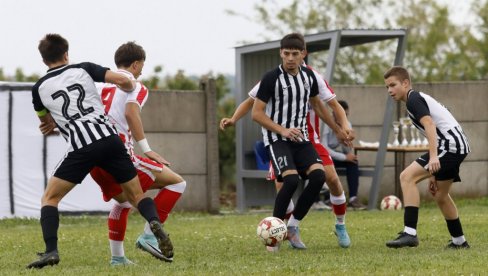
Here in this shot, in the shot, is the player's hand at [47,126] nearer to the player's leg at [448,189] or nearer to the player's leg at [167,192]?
the player's leg at [167,192]

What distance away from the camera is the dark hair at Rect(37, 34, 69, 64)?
8.89 m

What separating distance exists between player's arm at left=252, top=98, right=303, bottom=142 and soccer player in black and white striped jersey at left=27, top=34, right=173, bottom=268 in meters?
1.94

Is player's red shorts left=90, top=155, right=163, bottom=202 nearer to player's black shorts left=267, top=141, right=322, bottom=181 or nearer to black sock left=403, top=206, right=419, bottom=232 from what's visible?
player's black shorts left=267, top=141, right=322, bottom=181

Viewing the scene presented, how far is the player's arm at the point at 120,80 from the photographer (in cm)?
859

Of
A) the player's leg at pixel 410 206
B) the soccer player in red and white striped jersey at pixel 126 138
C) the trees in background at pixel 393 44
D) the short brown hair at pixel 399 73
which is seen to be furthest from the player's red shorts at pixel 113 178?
the trees in background at pixel 393 44

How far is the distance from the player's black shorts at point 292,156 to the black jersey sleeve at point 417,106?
3.70ft

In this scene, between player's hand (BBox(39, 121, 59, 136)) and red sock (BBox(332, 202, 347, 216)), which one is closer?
player's hand (BBox(39, 121, 59, 136))

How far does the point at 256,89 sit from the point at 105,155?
7.70 feet

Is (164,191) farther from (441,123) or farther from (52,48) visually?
(441,123)

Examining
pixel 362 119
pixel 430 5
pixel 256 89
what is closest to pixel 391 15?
pixel 430 5

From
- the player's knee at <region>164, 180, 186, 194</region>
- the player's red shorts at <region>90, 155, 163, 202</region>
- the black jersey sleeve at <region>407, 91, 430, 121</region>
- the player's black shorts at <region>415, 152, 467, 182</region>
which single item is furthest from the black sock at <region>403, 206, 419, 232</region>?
the player's red shorts at <region>90, 155, 163, 202</region>

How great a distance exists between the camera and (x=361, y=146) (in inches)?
698

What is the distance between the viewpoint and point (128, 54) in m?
9.32

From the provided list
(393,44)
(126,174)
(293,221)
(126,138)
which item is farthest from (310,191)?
(393,44)
